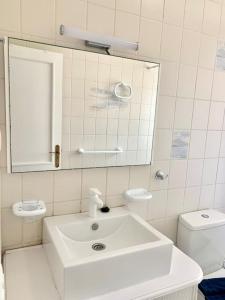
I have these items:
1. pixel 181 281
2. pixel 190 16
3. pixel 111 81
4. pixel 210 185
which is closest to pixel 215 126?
pixel 210 185

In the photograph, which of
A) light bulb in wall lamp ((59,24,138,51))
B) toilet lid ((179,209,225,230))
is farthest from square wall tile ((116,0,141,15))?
toilet lid ((179,209,225,230))

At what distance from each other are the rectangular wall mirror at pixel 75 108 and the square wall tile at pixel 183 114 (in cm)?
18

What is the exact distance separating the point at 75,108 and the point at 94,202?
491 mm

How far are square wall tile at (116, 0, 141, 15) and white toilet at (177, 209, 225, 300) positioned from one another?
127 cm

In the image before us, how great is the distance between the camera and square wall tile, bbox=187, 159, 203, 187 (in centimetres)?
161

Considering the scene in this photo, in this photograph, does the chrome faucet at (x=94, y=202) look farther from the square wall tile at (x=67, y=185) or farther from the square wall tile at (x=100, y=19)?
the square wall tile at (x=100, y=19)

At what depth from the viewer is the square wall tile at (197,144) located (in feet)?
5.19

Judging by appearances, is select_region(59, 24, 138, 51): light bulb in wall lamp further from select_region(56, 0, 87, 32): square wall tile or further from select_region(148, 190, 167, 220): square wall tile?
select_region(148, 190, 167, 220): square wall tile

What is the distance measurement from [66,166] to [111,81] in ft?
1.67

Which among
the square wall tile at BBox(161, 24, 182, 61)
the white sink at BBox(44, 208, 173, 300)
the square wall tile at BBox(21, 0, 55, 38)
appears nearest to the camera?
the white sink at BBox(44, 208, 173, 300)

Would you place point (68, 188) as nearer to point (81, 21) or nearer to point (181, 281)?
point (181, 281)

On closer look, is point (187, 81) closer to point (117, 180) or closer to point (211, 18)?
point (211, 18)

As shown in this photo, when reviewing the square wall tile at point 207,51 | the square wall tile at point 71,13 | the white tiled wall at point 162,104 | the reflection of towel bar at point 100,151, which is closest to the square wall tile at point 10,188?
the white tiled wall at point 162,104

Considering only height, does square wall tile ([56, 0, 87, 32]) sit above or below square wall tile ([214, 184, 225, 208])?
above
